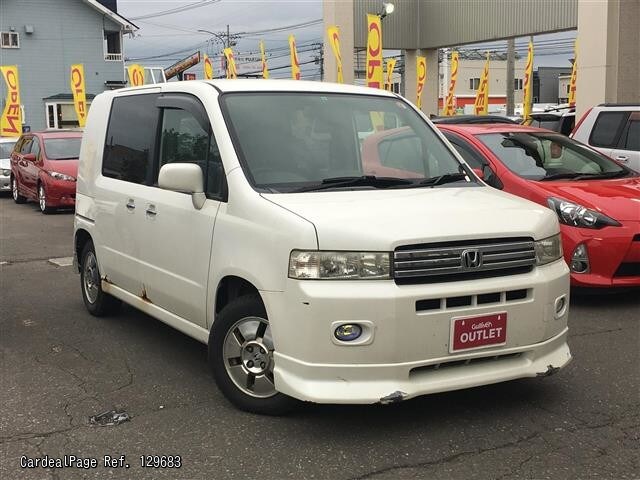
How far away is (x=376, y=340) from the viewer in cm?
357

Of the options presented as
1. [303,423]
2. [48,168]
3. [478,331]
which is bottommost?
[303,423]

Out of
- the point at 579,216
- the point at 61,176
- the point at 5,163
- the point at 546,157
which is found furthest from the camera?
the point at 5,163

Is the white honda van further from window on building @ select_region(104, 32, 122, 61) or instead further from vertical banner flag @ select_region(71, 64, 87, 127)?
window on building @ select_region(104, 32, 122, 61)

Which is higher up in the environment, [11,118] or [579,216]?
[11,118]

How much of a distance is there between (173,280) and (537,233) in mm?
2276

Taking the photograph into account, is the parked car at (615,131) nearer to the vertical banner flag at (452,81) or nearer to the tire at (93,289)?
the tire at (93,289)

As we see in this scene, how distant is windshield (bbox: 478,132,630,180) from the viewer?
7184 mm

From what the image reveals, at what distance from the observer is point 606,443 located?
373 centimetres

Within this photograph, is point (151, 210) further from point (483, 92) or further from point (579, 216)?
point (483, 92)

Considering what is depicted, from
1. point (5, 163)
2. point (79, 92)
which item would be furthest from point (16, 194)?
point (79, 92)

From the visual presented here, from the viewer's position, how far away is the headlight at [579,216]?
631cm

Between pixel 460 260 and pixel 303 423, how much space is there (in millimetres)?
1221

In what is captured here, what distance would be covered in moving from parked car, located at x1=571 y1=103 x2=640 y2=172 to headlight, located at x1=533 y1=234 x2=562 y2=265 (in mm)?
5477

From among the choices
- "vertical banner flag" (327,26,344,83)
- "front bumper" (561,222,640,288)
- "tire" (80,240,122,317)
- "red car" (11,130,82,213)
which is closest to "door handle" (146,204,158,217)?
"tire" (80,240,122,317)
